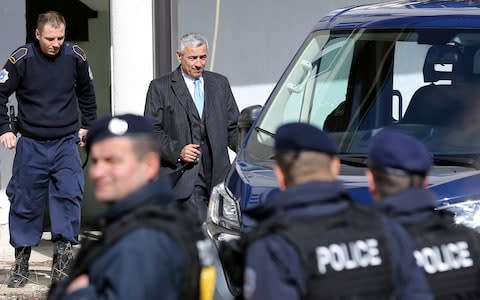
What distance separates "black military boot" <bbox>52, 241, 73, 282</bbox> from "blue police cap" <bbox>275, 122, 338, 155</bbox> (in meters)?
4.64

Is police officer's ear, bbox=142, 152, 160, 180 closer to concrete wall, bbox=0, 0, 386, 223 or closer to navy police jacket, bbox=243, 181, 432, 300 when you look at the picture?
navy police jacket, bbox=243, 181, 432, 300

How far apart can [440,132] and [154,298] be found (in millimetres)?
3259

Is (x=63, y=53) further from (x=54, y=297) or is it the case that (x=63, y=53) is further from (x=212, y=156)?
(x=54, y=297)

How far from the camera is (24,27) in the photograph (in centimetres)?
958

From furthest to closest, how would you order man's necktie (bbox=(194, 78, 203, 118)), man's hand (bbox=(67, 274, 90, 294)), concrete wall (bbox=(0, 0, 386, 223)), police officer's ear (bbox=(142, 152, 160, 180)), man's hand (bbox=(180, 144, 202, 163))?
concrete wall (bbox=(0, 0, 386, 223)), man's necktie (bbox=(194, 78, 203, 118)), man's hand (bbox=(180, 144, 202, 163)), police officer's ear (bbox=(142, 152, 160, 180)), man's hand (bbox=(67, 274, 90, 294))

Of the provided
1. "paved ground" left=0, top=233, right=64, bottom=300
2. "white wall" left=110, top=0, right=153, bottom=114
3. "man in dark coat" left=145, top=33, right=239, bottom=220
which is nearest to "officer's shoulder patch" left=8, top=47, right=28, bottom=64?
"man in dark coat" left=145, top=33, right=239, bottom=220

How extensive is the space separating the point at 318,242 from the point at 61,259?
485cm

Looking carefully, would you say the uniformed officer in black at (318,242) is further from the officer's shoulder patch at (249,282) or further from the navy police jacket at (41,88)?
the navy police jacket at (41,88)

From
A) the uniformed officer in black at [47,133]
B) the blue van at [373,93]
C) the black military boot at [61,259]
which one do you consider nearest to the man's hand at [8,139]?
the uniformed officer in black at [47,133]

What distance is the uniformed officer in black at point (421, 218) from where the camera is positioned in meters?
3.56

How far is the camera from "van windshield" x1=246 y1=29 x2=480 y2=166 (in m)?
6.12

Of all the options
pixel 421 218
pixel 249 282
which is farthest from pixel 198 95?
pixel 249 282

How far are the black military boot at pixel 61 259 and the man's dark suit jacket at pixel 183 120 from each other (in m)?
0.96

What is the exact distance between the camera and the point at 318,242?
3273mm
